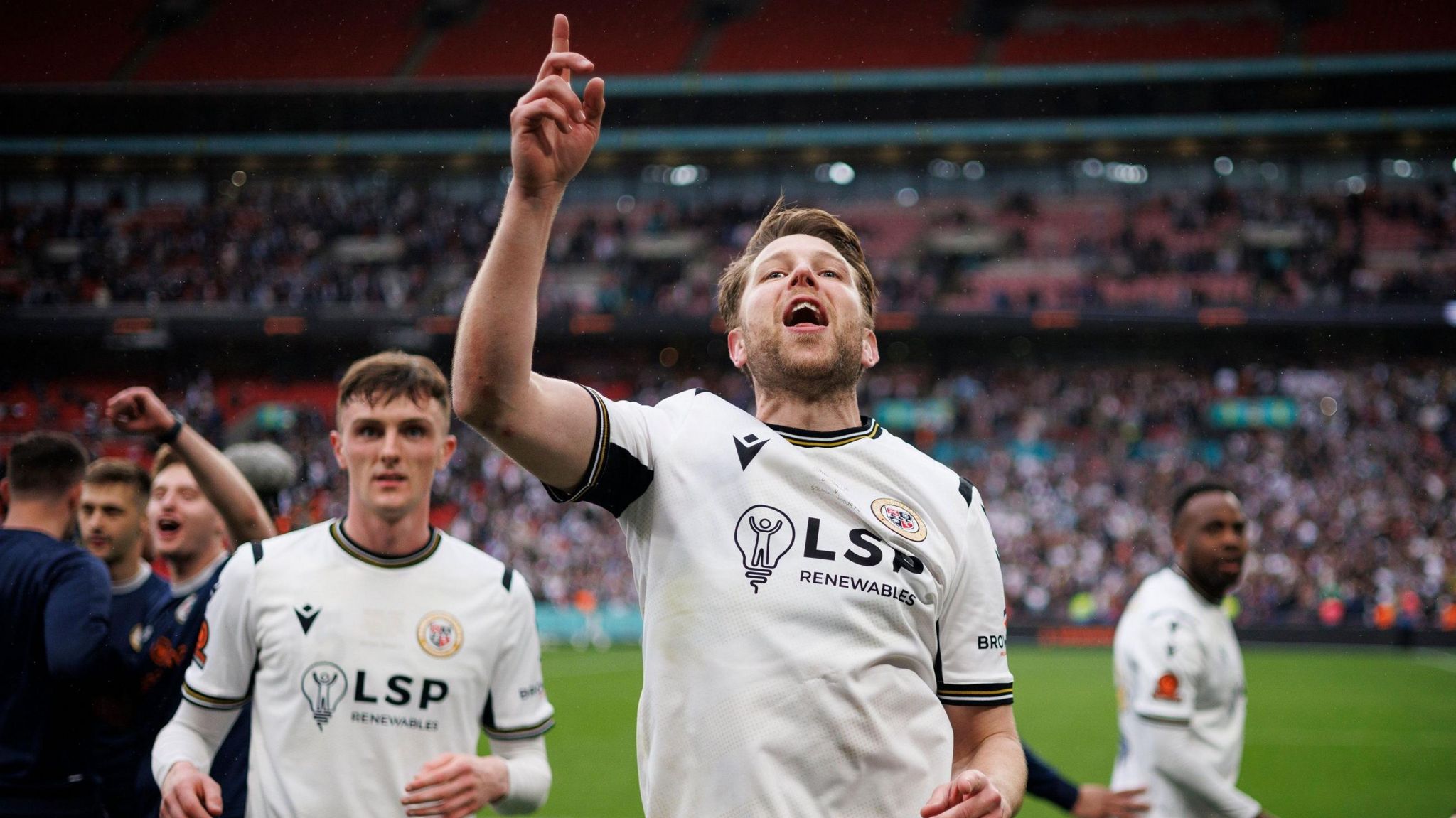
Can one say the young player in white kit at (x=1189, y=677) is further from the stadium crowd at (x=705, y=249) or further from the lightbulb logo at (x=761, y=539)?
the stadium crowd at (x=705, y=249)

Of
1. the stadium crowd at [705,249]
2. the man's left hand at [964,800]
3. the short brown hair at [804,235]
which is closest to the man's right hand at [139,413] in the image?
the short brown hair at [804,235]

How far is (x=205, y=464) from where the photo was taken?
3975mm

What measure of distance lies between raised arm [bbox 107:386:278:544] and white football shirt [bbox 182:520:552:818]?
0.47 metres

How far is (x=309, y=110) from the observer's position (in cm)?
3344

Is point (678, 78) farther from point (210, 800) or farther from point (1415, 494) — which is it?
point (210, 800)

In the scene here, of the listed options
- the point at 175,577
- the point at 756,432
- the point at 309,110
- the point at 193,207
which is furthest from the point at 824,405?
the point at 193,207

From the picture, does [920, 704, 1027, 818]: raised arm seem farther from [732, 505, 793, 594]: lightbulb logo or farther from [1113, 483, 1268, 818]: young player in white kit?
[1113, 483, 1268, 818]: young player in white kit

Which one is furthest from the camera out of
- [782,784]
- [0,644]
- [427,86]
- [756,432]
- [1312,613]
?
[427,86]

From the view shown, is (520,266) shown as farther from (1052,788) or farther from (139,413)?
(1052,788)

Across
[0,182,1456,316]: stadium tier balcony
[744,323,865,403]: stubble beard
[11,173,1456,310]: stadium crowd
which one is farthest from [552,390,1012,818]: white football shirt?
[11,173,1456,310]: stadium crowd

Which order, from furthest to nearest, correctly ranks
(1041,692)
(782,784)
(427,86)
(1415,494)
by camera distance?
(427,86) < (1415,494) < (1041,692) < (782,784)

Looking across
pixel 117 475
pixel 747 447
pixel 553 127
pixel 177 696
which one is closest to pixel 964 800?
pixel 747 447

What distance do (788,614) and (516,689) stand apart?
65.9 inches

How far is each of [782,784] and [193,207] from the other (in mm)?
37017
